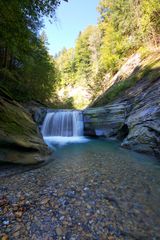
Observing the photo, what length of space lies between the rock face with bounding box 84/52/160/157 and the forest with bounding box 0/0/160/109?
554cm

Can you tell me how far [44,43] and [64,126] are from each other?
9933 millimetres

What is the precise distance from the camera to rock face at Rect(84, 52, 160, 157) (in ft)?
21.2

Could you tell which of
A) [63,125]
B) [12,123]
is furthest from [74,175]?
[63,125]

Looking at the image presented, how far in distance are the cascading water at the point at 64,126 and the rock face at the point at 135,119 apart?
82 cm

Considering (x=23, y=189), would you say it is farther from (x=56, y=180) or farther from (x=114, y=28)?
(x=114, y=28)

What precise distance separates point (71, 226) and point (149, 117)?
5.82 metres

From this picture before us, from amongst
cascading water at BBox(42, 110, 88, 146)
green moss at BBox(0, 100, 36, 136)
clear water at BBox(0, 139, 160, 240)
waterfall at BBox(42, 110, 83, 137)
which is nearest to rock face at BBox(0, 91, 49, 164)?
green moss at BBox(0, 100, 36, 136)

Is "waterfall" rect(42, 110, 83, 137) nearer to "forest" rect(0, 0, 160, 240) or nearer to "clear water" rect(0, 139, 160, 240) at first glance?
"forest" rect(0, 0, 160, 240)

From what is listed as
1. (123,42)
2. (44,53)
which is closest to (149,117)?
(44,53)

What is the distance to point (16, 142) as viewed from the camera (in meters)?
4.65

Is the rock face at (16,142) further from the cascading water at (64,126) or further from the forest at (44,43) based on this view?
the cascading water at (64,126)

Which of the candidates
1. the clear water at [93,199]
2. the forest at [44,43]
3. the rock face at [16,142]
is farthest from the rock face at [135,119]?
the forest at [44,43]

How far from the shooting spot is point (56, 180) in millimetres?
3887

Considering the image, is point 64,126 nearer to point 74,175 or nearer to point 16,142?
point 16,142
